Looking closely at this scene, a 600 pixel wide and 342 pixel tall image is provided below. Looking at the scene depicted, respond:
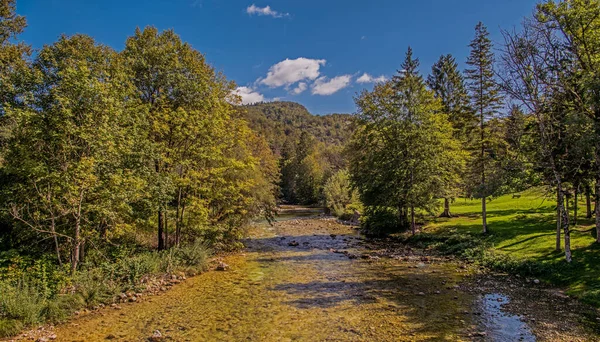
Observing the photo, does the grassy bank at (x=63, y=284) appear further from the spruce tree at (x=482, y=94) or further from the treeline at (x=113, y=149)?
the spruce tree at (x=482, y=94)

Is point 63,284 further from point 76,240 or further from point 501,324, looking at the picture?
point 501,324

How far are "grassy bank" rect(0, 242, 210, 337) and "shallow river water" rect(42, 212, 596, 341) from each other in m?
0.86

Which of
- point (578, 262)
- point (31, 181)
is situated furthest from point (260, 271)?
point (578, 262)

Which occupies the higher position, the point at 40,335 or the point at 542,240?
the point at 542,240

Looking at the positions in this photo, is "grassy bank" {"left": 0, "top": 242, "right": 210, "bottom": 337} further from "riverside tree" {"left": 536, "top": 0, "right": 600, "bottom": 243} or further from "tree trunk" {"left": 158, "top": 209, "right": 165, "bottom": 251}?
"riverside tree" {"left": 536, "top": 0, "right": 600, "bottom": 243}

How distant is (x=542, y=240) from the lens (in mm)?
18766

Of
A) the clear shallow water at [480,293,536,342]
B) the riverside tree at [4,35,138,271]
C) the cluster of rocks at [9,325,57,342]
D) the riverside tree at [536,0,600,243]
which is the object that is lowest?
the clear shallow water at [480,293,536,342]

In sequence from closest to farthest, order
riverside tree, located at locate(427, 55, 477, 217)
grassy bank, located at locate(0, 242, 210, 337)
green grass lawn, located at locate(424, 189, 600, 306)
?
grassy bank, located at locate(0, 242, 210, 337), green grass lawn, located at locate(424, 189, 600, 306), riverside tree, located at locate(427, 55, 477, 217)

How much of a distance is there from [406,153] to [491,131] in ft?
20.9

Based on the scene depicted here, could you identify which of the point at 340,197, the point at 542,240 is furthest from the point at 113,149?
the point at 340,197

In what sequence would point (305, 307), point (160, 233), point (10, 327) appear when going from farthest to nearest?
1. point (160, 233)
2. point (305, 307)
3. point (10, 327)

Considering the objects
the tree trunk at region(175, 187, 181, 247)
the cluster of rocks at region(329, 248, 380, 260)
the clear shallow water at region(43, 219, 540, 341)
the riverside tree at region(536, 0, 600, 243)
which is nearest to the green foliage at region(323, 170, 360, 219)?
the cluster of rocks at region(329, 248, 380, 260)

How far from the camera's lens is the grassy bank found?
10.3 meters

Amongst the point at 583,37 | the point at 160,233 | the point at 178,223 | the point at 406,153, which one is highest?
the point at 583,37
